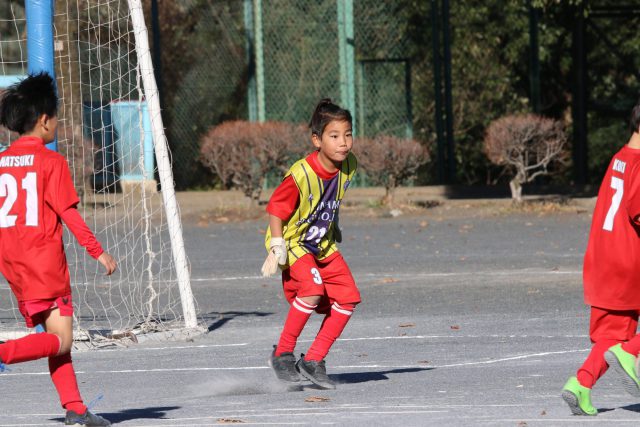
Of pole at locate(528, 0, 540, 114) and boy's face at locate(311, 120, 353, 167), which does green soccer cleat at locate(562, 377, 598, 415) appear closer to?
boy's face at locate(311, 120, 353, 167)

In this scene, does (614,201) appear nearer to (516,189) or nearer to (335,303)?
(335,303)

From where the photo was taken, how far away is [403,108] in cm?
2414

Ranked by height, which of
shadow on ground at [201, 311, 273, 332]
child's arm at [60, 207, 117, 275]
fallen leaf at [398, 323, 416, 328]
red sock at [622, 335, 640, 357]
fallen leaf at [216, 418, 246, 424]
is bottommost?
shadow on ground at [201, 311, 273, 332]

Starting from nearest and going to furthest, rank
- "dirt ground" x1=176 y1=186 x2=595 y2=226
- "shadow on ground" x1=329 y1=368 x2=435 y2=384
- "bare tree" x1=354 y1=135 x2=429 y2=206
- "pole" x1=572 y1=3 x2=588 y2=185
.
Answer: "shadow on ground" x1=329 y1=368 x2=435 y2=384, "dirt ground" x1=176 y1=186 x2=595 y2=226, "bare tree" x1=354 y1=135 x2=429 y2=206, "pole" x1=572 y1=3 x2=588 y2=185

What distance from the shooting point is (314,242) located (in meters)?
7.73

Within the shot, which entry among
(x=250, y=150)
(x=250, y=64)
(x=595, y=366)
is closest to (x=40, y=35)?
(x=595, y=366)

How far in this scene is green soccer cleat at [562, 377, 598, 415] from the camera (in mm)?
6141

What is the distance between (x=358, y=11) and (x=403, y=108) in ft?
6.56

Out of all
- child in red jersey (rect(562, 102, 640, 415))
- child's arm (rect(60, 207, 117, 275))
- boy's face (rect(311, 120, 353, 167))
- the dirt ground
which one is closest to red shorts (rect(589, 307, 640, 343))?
child in red jersey (rect(562, 102, 640, 415))

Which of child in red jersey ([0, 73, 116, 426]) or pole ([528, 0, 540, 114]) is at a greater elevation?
pole ([528, 0, 540, 114])

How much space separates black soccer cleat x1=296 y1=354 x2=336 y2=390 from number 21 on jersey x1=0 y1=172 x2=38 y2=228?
A: 2057 mm

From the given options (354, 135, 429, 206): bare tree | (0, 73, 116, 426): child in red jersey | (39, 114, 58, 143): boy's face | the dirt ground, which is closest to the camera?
(0, 73, 116, 426): child in red jersey

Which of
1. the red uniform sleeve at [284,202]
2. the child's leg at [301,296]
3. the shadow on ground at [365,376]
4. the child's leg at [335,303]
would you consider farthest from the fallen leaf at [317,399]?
the red uniform sleeve at [284,202]

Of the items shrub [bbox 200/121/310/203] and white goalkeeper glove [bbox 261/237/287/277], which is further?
shrub [bbox 200/121/310/203]
